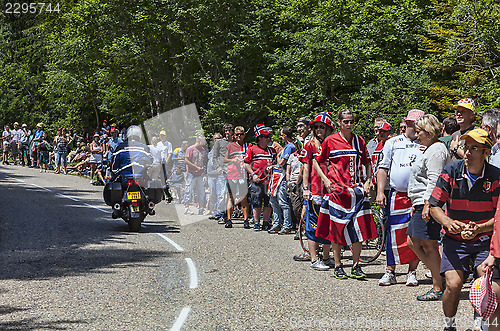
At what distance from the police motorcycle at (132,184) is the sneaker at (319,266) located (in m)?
5.10

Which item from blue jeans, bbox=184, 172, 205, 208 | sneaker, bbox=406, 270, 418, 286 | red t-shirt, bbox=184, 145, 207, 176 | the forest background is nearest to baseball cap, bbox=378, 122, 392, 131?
sneaker, bbox=406, 270, 418, 286

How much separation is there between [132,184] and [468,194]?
929 cm

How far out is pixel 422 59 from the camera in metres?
30.0

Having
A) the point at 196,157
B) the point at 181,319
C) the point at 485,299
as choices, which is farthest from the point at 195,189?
the point at 485,299

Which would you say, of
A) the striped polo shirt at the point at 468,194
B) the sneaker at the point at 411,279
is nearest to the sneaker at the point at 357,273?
the sneaker at the point at 411,279

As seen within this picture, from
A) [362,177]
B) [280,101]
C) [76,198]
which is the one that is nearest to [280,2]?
[280,101]

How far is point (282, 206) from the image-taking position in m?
13.6

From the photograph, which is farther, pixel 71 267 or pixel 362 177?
pixel 71 267

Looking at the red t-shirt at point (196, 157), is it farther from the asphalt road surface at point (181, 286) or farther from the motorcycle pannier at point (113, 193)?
the motorcycle pannier at point (113, 193)

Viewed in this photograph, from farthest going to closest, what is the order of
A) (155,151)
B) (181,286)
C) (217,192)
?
(155,151), (217,192), (181,286)

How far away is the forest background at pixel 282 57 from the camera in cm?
2689

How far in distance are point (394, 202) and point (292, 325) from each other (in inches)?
112

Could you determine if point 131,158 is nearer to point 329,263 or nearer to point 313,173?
point 313,173

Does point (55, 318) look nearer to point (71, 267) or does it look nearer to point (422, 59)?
point (71, 267)
